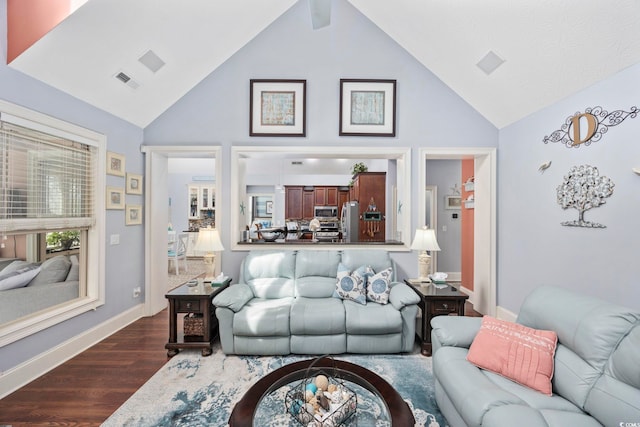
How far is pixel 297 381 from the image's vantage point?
5.46 ft

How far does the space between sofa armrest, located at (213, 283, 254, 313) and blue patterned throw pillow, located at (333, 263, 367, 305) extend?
980 millimetres

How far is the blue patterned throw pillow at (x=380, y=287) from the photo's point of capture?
282 centimetres

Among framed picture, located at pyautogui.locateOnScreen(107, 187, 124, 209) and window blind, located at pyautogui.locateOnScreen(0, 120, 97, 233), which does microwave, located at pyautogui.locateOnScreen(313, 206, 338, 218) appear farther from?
window blind, located at pyautogui.locateOnScreen(0, 120, 97, 233)

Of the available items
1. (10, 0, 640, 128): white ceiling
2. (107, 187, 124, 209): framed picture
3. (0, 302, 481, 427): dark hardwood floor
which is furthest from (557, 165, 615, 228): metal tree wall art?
(107, 187, 124, 209): framed picture

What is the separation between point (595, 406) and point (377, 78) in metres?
3.52

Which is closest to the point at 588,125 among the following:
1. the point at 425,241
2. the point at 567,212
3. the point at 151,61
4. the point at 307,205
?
the point at 567,212

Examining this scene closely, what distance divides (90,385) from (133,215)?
1918 millimetres

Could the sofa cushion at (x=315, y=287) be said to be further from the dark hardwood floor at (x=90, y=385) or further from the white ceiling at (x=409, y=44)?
the white ceiling at (x=409, y=44)

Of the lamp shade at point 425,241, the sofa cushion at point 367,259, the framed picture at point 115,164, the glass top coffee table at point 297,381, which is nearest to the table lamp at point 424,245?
the lamp shade at point 425,241

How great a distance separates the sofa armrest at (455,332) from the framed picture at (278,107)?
2.66 m

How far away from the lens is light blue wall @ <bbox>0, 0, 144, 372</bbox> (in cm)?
212

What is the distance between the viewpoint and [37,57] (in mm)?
2146

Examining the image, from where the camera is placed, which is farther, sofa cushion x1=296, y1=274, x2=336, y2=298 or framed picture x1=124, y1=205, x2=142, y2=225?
framed picture x1=124, y1=205, x2=142, y2=225

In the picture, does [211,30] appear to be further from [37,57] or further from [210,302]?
[210,302]
